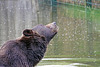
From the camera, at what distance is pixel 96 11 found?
79.4ft

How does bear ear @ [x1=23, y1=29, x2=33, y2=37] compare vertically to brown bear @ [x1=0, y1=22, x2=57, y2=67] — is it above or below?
above

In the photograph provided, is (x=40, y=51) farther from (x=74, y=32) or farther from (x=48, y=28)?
(x=74, y=32)

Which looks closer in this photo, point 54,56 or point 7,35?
point 54,56

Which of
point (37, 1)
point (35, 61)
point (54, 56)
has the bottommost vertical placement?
point (37, 1)

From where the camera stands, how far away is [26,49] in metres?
5.50

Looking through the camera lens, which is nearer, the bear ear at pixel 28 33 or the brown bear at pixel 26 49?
the brown bear at pixel 26 49

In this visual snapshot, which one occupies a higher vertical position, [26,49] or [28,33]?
[28,33]

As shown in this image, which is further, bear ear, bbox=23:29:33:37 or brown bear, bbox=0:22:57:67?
bear ear, bbox=23:29:33:37

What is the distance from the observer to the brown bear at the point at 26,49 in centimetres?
508

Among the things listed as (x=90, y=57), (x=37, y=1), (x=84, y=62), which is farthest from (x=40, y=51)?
(x=37, y=1)

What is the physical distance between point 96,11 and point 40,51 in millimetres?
18852

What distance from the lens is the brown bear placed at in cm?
508

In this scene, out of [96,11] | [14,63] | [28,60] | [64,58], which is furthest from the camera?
[96,11]

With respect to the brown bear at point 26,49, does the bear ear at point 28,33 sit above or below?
above
